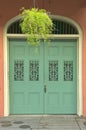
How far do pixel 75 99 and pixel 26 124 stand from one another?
185cm

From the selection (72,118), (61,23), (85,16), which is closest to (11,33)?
(61,23)

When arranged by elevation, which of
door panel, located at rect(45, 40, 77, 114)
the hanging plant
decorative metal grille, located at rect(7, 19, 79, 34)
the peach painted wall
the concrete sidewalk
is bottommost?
the concrete sidewalk

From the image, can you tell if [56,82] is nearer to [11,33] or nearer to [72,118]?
[72,118]

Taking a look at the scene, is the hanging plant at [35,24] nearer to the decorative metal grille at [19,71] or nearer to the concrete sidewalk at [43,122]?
the concrete sidewalk at [43,122]

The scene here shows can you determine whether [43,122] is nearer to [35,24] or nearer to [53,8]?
[53,8]

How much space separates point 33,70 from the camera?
974 cm

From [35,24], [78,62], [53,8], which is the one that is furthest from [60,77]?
[35,24]

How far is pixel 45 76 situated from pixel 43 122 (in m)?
1.49

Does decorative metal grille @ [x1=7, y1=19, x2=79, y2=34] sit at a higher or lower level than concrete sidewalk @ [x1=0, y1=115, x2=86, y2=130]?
higher

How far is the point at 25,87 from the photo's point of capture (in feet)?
31.9

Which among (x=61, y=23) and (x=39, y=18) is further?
(x=61, y=23)

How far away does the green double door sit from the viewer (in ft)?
31.8

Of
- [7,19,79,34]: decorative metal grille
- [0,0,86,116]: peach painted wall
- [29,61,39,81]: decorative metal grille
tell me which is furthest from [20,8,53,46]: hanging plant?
[29,61,39,81]: decorative metal grille

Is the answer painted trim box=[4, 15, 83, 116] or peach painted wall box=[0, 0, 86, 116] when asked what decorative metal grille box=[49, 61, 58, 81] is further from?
peach painted wall box=[0, 0, 86, 116]
